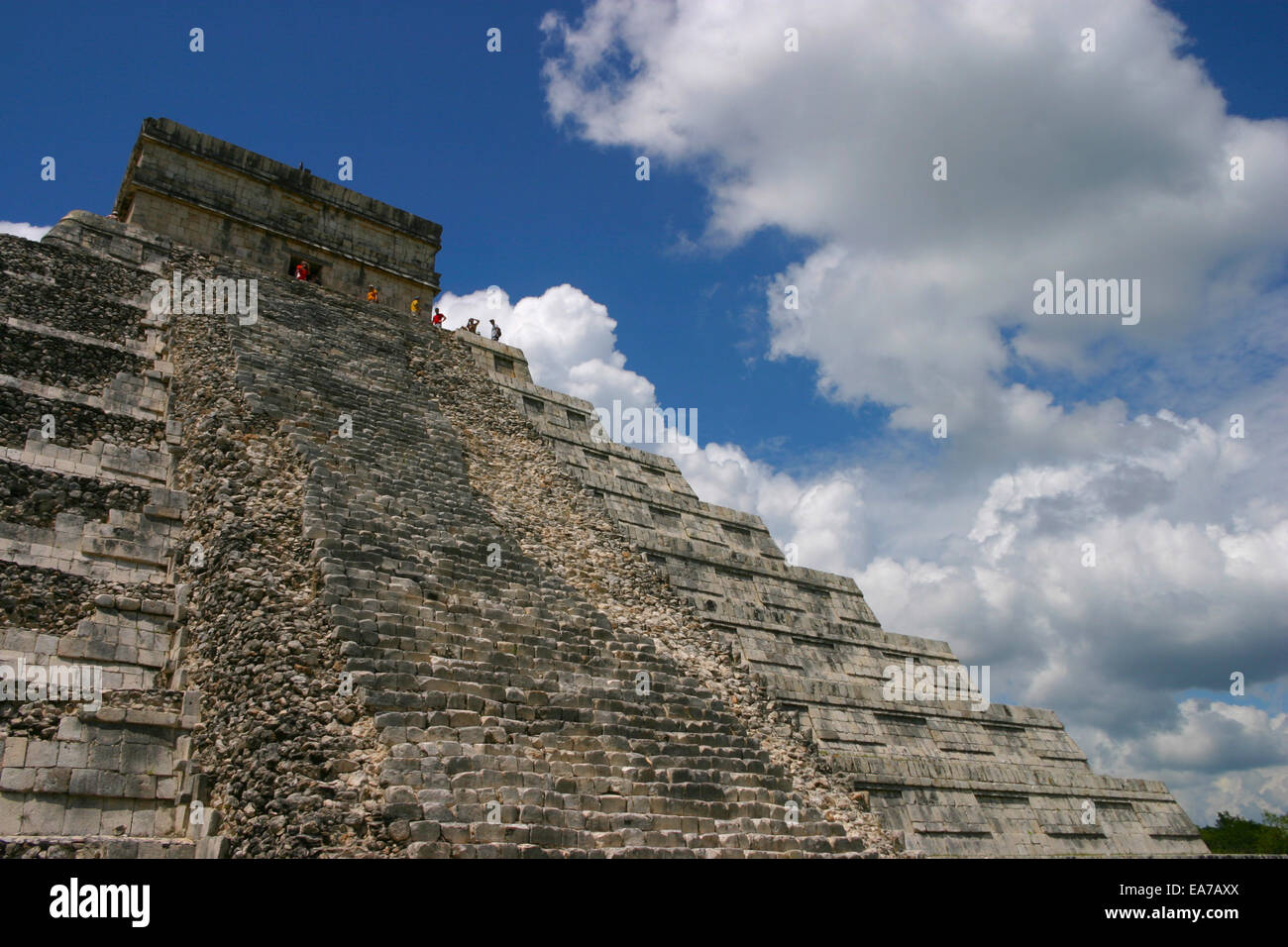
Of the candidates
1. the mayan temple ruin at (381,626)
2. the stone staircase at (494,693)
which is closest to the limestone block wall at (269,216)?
the mayan temple ruin at (381,626)

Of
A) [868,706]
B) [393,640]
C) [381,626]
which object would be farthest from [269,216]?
[868,706]

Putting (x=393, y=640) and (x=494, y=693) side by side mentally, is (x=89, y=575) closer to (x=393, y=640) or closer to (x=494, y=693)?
(x=393, y=640)

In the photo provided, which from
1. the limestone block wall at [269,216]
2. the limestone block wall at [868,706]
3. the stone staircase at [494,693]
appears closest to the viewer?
the stone staircase at [494,693]

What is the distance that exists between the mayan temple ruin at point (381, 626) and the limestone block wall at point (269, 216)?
88mm

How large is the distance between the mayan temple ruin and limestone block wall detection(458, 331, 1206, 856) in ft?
0.18

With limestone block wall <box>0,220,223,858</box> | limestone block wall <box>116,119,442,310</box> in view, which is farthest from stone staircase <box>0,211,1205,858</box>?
limestone block wall <box>116,119,442,310</box>

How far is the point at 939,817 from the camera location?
1002cm

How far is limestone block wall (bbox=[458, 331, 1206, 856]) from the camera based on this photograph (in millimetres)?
10211

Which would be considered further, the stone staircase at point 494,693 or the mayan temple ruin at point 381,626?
the mayan temple ruin at point 381,626

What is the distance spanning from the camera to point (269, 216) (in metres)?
15.9

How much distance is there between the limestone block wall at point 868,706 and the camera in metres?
10.2

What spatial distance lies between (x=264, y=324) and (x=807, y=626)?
8.61 metres

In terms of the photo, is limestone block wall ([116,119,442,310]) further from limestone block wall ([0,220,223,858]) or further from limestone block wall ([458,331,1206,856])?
limestone block wall ([458,331,1206,856])

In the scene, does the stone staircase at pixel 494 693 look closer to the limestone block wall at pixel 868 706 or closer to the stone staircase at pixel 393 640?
the stone staircase at pixel 393 640
